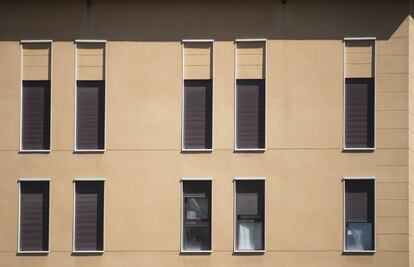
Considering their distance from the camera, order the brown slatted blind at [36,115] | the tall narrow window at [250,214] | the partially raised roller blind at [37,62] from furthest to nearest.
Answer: the partially raised roller blind at [37,62] → the brown slatted blind at [36,115] → the tall narrow window at [250,214]

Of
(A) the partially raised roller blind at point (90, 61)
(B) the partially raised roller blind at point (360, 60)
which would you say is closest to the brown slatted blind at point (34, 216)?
(A) the partially raised roller blind at point (90, 61)

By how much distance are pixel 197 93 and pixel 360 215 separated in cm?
613

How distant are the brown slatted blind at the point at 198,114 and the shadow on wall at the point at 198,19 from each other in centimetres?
156

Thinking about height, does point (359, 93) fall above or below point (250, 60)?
below

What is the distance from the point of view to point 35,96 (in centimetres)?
2947

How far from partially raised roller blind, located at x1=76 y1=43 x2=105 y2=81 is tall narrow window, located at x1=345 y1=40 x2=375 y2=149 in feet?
24.5

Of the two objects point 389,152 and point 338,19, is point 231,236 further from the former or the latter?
point 338,19

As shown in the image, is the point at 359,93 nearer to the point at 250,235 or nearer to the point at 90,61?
the point at 250,235

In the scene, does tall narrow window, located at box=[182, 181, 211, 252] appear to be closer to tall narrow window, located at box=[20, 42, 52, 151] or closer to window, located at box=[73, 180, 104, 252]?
window, located at box=[73, 180, 104, 252]

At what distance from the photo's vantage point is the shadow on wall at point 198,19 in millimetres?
29156

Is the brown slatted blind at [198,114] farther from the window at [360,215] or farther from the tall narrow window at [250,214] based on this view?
the window at [360,215]

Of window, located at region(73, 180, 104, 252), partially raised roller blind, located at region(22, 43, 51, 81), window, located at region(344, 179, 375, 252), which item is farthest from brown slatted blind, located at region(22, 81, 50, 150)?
window, located at region(344, 179, 375, 252)

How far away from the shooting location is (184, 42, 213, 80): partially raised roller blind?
2922 centimetres

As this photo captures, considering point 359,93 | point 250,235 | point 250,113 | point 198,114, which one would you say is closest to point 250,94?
point 250,113
